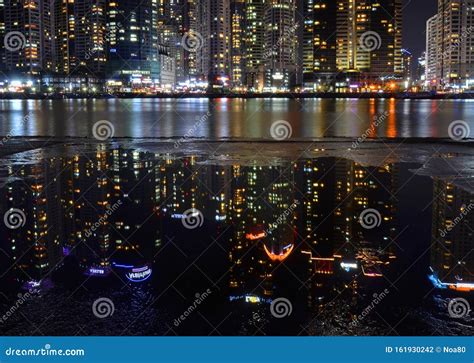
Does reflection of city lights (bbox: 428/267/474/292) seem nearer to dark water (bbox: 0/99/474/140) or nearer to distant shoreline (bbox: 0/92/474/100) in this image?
dark water (bbox: 0/99/474/140)

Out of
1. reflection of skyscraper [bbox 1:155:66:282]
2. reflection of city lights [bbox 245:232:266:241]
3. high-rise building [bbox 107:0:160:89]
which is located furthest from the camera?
high-rise building [bbox 107:0:160:89]

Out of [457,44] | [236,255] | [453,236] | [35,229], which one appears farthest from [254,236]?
[457,44]

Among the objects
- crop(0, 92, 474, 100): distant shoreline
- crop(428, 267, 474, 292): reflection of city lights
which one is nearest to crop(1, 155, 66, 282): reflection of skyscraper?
crop(428, 267, 474, 292): reflection of city lights

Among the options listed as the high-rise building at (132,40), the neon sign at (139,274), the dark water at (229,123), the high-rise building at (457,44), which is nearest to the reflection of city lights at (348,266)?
the neon sign at (139,274)

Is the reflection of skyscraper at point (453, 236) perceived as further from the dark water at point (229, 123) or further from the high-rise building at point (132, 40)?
the high-rise building at point (132, 40)

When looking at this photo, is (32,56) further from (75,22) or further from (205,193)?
(205,193)

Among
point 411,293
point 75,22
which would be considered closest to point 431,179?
point 411,293
